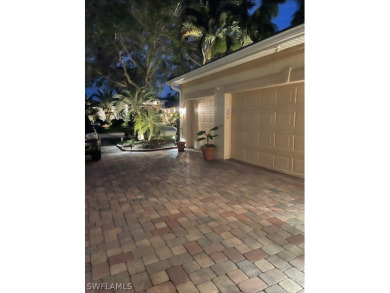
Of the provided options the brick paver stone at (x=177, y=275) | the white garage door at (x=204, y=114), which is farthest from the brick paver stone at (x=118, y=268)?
the white garage door at (x=204, y=114)

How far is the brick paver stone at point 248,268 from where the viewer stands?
231 cm

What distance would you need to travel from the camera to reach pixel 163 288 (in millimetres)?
2146

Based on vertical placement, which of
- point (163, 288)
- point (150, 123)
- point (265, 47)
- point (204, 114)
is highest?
point (265, 47)

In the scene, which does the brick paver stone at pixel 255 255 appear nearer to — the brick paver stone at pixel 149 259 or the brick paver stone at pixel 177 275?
the brick paver stone at pixel 177 275

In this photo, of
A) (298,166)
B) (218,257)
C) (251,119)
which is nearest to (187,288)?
(218,257)

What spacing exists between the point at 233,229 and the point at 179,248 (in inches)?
32.2

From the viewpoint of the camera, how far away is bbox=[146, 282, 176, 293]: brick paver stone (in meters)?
2.11

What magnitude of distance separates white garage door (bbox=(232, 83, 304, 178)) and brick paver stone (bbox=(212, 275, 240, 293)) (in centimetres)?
400

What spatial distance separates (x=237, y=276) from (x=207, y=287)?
323 millimetres

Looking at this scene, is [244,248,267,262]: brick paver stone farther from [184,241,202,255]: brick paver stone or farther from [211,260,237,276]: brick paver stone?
[184,241,202,255]: brick paver stone

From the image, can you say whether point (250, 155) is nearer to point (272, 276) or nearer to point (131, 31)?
point (272, 276)

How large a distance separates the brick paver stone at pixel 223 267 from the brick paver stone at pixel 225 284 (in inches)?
2.8
